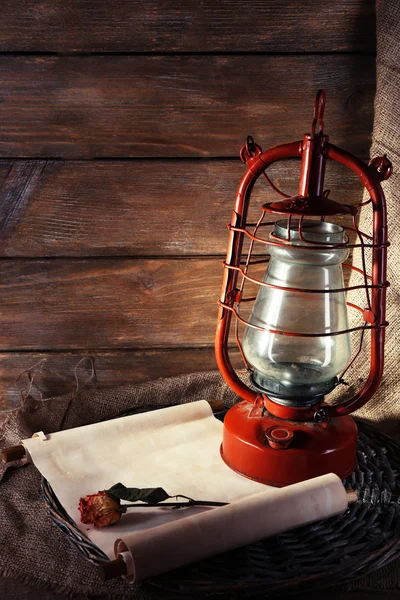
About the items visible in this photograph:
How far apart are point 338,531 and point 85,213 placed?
2.27 ft

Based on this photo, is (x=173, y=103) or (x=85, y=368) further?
(x=85, y=368)

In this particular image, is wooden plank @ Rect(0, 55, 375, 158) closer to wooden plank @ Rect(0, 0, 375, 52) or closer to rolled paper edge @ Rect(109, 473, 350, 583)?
wooden plank @ Rect(0, 0, 375, 52)

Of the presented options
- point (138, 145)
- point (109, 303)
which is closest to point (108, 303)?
point (109, 303)

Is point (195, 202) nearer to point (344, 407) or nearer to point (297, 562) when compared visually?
point (344, 407)

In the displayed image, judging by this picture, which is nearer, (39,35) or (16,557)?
(16,557)

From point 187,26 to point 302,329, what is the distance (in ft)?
1.81

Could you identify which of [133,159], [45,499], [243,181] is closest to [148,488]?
[45,499]

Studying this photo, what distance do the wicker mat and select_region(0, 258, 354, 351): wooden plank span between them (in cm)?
10

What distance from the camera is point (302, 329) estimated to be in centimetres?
96

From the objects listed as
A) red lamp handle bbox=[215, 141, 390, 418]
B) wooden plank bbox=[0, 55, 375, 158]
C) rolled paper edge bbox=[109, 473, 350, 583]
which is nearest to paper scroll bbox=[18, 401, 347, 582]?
rolled paper edge bbox=[109, 473, 350, 583]

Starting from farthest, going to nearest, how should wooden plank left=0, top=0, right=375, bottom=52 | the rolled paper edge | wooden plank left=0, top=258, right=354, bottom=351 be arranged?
wooden plank left=0, top=258, right=354, bottom=351 → wooden plank left=0, top=0, right=375, bottom=52 → the rolled paper edge

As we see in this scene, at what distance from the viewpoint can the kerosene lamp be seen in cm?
91

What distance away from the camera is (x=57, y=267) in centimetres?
124

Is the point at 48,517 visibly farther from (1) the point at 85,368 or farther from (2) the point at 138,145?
(2) the point at 138,145
